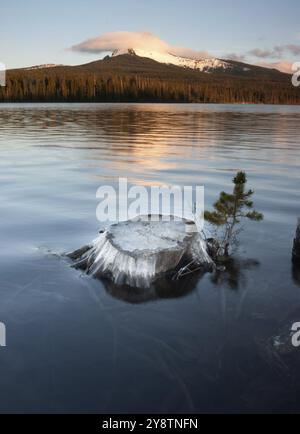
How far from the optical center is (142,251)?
8.23 m

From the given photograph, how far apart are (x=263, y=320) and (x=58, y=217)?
24.7 feet

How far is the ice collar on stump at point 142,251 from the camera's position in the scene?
821 cm

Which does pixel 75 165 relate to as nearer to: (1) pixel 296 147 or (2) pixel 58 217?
(2) pixel 58 217

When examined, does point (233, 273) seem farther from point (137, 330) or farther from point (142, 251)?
point (137, 330)

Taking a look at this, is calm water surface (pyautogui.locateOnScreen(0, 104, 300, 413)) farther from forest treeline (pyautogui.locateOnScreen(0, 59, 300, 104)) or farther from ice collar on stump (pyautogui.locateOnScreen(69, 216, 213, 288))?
forest treeline (pyautogui.locateOnScreen(0, 59, 300, 104))

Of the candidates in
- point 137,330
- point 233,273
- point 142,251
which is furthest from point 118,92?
point 137,330

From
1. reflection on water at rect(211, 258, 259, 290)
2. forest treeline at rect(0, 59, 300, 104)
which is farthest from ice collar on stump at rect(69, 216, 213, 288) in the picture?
forest treeline at rect(0, 59, 300, 104)

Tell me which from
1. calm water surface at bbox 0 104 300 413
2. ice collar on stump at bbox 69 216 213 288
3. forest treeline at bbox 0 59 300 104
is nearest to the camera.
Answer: calm water surface at bbox 0 104 300 413

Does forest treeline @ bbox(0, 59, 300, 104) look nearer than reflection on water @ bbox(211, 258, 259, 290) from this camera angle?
No

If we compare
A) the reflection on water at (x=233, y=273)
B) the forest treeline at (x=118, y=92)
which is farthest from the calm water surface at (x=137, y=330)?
the forest treeline at (x=118, y=92)

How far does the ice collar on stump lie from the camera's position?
26.9ft

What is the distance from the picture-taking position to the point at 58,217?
13.2 metres

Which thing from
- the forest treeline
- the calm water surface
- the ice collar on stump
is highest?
the forest treeline

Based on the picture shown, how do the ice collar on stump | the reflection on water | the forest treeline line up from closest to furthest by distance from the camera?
the ice collar on stump < the reflection on water < the forest treeline
